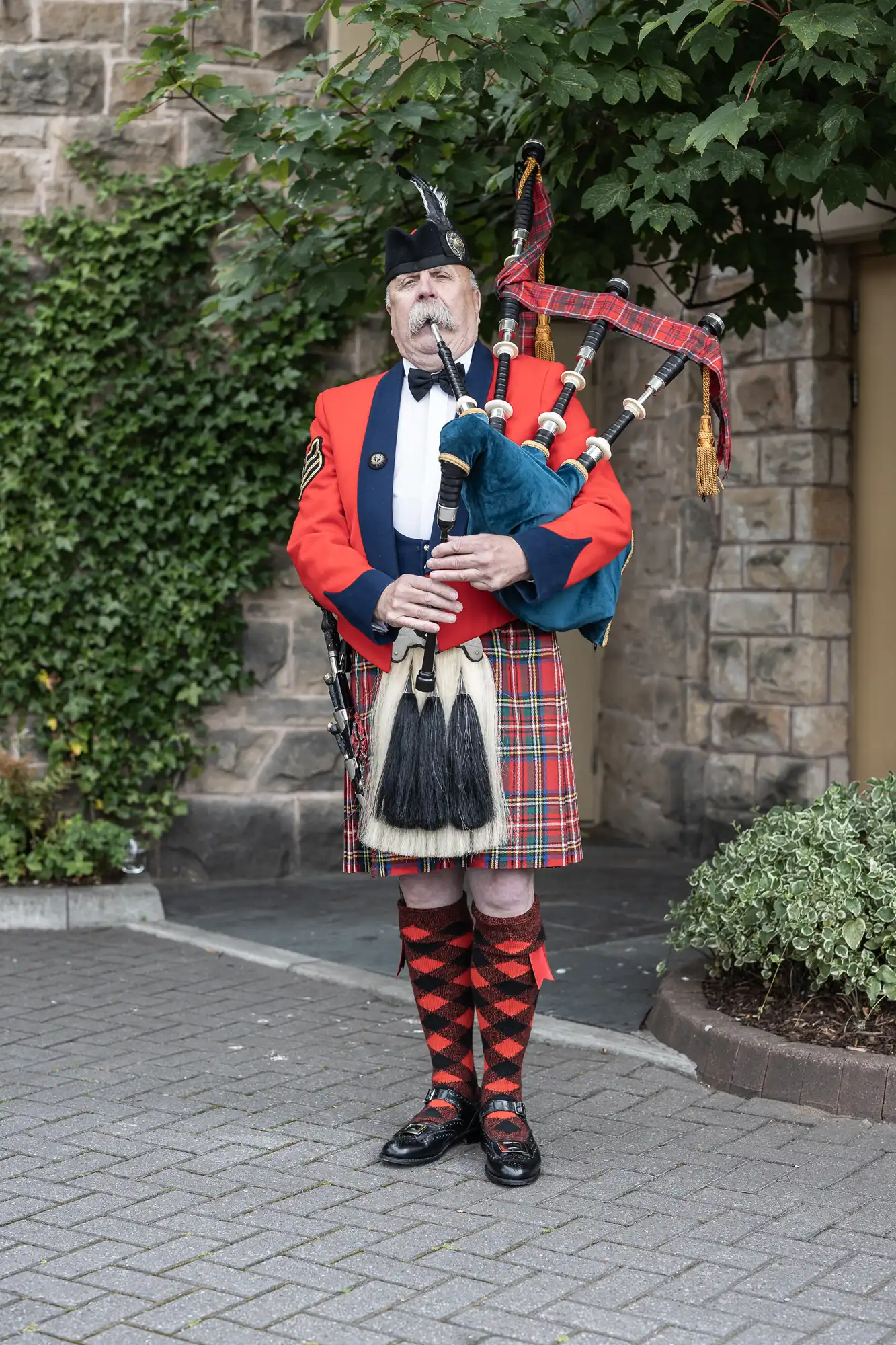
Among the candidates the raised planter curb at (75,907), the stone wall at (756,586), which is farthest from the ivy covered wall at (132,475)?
the stone wall at (756,586)

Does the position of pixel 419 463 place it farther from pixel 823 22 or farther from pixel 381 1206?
pixel 381 1206

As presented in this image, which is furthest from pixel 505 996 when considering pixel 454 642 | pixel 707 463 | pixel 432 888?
pixel 707 463

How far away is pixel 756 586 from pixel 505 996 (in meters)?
3.51

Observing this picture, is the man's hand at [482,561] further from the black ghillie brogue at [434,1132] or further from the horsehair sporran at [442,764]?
the black ghillie brogue at [434,1132]

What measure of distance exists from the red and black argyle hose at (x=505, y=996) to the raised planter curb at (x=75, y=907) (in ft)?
9.25

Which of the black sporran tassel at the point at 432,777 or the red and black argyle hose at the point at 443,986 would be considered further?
the red and black argyle hose at the point at 443,986

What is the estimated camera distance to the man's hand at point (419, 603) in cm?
328

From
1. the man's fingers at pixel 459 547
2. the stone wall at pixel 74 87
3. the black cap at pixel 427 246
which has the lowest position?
the man's fingers at pixel 459 547

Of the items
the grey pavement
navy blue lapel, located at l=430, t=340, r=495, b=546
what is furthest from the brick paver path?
navy blue lapel, located at l=430, t=340, r=495, b=546

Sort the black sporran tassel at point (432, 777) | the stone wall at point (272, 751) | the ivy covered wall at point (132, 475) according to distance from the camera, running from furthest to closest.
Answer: the stone wall at point (272, 751) < the ivy covered wall at point (132, 475) < the black sporran tassel at point (432, 777)

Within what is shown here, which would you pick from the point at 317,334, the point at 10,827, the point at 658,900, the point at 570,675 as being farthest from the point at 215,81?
the point at 570,675

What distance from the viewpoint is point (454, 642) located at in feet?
11.2

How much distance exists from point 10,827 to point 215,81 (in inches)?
115

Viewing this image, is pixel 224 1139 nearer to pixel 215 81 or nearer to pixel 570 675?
pixel 215 81
